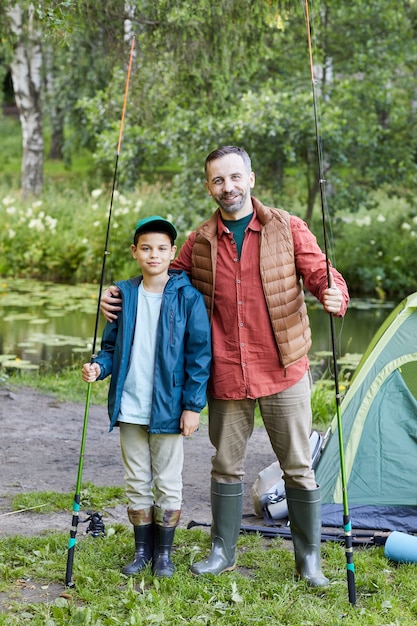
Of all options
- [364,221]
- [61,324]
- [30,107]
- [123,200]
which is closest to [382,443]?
[61,324]

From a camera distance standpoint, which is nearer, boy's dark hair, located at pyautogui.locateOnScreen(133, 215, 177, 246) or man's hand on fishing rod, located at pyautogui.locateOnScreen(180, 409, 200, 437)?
man's hand on fishing rod, located at pyautogui.locateOnScreen(180, 409, 200, 437)

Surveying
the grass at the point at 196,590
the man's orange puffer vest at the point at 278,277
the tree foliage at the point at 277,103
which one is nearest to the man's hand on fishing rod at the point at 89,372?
the man's orange puffer vest at the point at 278,277

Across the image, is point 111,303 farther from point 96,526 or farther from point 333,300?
point 96,526

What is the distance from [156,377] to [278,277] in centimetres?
63

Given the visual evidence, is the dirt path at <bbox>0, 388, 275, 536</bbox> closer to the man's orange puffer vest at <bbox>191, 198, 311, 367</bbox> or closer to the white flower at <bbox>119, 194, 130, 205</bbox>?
the man's orange puffer vest at <bbox>191, 198, 311, 367</bbox>

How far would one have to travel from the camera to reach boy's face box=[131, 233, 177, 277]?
12.0 ft

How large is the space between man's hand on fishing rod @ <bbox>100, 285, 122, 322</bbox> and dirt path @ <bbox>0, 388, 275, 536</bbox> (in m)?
1.23

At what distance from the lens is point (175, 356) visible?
11.8ft

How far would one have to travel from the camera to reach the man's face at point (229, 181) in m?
3.52

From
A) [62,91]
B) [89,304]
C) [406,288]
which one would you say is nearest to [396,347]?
[89,304]

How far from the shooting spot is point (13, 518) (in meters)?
4.43

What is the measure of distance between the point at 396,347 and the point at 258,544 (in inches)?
51.2

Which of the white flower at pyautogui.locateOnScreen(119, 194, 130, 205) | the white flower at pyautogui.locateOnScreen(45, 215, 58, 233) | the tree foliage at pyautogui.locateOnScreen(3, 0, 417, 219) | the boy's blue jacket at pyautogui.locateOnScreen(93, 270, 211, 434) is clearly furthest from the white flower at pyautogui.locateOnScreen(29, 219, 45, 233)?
the boy's blue jacket at pyautogui.locateOnScreen(93, 270, 211, 434)

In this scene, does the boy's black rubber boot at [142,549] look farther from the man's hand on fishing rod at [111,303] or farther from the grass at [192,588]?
the man's hand on fishing rod at [111,303]
